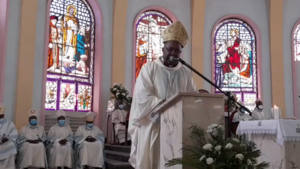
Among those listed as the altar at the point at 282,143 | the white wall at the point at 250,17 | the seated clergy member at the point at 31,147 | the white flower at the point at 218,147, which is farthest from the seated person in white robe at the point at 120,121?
the white flower at the point at 218,147

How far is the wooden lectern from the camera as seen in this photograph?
2689 millimetres

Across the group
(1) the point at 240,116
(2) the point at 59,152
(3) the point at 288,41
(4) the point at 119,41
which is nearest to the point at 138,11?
(4) the point at 119,41

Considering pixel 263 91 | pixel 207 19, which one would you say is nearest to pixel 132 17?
pixel 207 19

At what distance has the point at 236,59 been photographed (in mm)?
12336

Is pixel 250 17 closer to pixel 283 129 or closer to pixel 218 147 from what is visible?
pixel 283 129

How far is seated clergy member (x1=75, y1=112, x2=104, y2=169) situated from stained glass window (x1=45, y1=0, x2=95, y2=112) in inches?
72.1

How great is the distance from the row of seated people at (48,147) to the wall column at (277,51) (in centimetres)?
655

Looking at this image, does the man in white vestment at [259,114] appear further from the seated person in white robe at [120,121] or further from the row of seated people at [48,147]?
the row of seated people at [48,147]

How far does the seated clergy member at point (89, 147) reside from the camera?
7707 millimetres

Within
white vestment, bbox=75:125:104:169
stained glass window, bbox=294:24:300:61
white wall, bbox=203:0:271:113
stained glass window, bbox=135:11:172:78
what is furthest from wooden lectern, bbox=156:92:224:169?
stained glass window, bbox=294:24:300:61

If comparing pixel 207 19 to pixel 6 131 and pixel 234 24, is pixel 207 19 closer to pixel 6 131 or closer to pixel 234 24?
pixel 234 24

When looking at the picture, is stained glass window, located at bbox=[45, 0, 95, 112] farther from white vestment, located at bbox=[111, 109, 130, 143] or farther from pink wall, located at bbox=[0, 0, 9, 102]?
white vestment, located at bbox=[111, 109, 130, 143]

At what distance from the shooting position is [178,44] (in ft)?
11.7

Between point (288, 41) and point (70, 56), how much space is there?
749 cm
